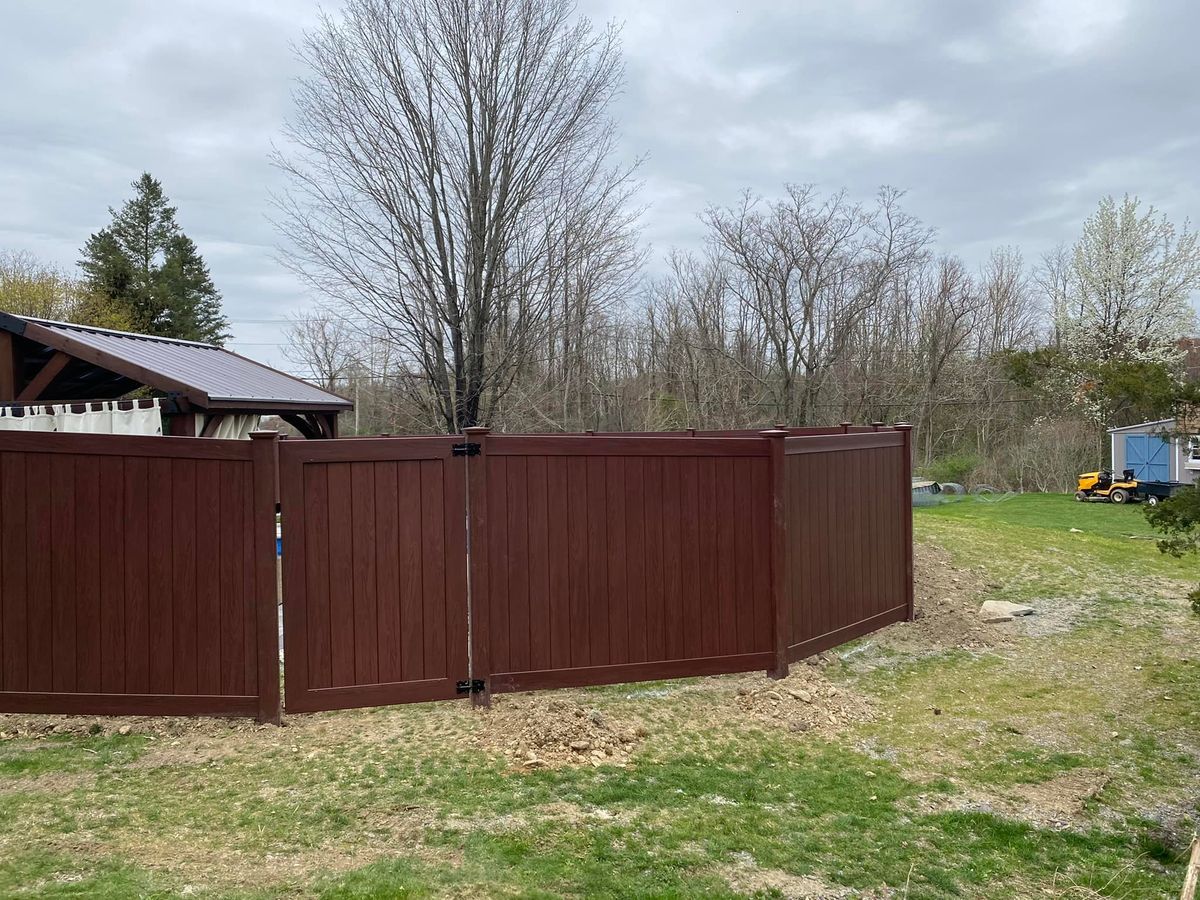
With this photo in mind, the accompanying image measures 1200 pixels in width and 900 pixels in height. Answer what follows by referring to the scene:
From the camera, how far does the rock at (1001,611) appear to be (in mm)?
7202

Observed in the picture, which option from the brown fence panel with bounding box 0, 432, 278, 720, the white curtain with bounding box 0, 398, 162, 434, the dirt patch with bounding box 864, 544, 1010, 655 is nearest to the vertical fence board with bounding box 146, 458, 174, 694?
the brown fence panel with bounding box 0, 432, 278, 720

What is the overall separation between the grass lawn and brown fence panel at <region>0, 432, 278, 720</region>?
25 cm

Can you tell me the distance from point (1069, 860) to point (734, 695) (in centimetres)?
206

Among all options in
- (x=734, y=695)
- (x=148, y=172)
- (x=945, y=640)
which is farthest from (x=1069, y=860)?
(x=148, y=172)

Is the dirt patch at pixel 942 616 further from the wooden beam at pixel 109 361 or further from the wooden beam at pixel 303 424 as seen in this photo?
the wooden beam at pixel 303 424

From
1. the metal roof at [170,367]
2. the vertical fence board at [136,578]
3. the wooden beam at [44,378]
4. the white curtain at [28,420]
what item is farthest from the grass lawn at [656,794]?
the wooden beam at [44,378]

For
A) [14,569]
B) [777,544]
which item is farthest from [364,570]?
[777,544]

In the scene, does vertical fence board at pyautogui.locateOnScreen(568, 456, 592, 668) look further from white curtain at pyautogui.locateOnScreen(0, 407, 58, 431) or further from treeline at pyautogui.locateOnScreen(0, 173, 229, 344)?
treeline at pyautogui.locateOnScreen(0, 173, 229, 344)

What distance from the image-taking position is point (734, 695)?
4.90 meters

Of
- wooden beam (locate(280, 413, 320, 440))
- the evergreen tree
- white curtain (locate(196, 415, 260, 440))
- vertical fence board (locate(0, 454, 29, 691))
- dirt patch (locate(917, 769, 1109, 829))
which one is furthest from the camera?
the evergreen tree

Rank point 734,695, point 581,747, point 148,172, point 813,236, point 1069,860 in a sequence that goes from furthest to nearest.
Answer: point 148,172, point 813,236, point 734,695, point 581,747, point 1069,860

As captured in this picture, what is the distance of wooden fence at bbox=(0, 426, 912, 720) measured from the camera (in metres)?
4.07

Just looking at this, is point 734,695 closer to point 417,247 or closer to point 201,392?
point 201,392

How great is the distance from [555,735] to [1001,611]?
509 centimetres
